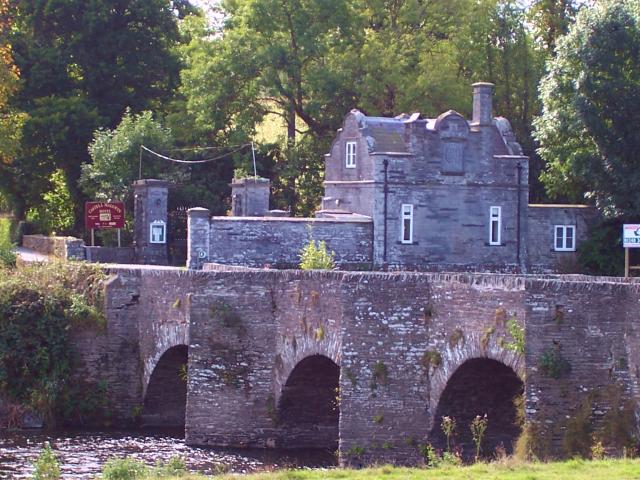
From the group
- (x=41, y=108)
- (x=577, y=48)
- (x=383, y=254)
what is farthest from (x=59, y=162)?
(x=577, y=48)

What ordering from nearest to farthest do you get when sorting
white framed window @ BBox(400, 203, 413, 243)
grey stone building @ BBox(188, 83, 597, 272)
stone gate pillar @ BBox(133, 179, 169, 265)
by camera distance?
grey stone building @ BBox(188, 83, 597, 272), white framed window @ BBox(400, 203, 413, 243), stone gate pillar @ BBox(133, 179, 169, 265)

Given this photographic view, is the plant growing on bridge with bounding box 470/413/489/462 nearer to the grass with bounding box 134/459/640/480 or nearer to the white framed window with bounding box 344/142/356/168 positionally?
the grass with bounding box 134/459/640/480

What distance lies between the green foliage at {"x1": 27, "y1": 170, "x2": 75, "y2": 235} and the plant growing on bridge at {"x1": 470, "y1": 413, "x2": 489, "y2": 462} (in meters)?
39.5

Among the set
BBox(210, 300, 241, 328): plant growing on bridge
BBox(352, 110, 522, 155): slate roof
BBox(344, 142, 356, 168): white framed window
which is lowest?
BBox(210, 300, 241, 328): plant growing on bridge

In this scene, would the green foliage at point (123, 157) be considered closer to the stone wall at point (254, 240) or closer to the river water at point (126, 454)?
the stone wall at point (254, 240)

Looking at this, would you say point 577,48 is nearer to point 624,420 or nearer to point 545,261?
point 545,261

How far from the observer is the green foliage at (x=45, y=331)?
3491 centimetres

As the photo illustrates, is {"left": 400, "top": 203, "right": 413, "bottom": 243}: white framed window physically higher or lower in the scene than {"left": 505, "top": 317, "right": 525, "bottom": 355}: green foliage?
higher

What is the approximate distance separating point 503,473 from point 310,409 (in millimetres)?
11702

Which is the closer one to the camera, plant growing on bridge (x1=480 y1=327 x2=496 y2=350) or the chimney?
plant growing on bridge (x1=480 y1=327 x2=496 y2=350)

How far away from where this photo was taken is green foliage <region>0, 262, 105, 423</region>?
34.9 meters

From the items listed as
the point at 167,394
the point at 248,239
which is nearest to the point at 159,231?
the point at 248,239

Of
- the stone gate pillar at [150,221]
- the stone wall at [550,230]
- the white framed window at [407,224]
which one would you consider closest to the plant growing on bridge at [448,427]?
the white framed window at [407,224]

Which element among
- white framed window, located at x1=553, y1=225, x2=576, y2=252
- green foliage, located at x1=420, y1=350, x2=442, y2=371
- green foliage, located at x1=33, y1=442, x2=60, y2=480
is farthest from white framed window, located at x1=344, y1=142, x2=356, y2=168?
green foliage, located at x1=33, y1=442, x2=60, y2=480
